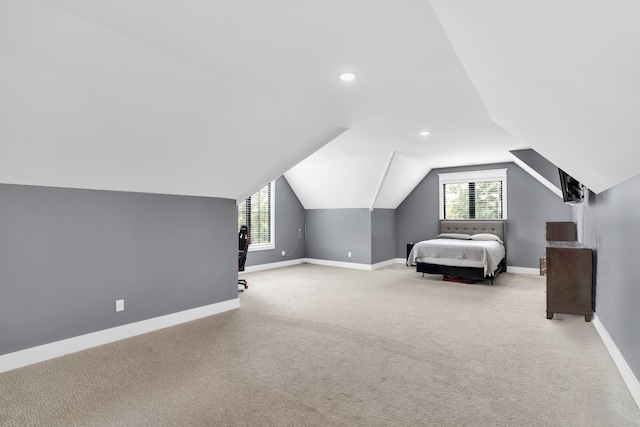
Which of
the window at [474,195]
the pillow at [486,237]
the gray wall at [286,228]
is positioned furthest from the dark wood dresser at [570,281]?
the gray wall at [286,228]

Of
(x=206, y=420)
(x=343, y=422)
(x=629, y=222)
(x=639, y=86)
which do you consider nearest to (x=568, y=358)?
(x=629, y=222)

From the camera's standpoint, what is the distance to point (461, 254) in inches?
237

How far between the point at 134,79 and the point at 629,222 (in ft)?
12.6

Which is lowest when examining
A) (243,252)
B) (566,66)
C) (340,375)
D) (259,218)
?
(340,375)

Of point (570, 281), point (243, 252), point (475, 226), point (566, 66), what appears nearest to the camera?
point (566, 66)

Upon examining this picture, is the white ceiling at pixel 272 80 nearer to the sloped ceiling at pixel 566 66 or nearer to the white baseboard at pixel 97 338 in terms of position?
the sloped ceiling at pixel 566 66

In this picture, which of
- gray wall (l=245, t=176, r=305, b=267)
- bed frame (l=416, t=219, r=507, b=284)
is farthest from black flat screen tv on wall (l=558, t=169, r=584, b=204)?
gray wall (l=245, t=176, r=305, b=267)

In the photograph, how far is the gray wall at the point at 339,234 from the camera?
25.5 ft

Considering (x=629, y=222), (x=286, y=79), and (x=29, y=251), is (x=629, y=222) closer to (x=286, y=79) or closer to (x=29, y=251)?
(x=286, y=79)

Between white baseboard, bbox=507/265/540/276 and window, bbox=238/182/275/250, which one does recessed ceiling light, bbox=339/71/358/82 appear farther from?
white baseboard, bbox=507/265/540/276

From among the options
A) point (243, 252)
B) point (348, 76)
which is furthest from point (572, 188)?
point (243, 252)

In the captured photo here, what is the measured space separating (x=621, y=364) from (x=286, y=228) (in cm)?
640

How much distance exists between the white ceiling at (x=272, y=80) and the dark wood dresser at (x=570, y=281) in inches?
40.0

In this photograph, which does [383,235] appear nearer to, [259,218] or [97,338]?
[259,218]
